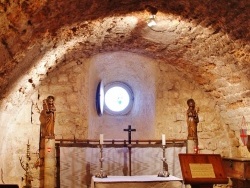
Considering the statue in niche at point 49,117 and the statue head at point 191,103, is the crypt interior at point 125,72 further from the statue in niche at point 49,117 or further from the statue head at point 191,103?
the statue head at point 191,103

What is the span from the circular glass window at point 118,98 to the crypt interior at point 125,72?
3.1 inches

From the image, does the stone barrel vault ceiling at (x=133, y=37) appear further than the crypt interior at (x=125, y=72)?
No

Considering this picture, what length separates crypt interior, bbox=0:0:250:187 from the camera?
3.57 metres

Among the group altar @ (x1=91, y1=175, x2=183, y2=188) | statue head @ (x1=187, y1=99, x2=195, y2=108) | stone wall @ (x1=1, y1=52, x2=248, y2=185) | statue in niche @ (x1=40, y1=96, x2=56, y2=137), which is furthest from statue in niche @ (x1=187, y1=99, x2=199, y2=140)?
statue in niche @ (x1=40, y1=96, x2=56, y2=137)

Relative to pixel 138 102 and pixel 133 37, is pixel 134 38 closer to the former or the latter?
pixel 133 37

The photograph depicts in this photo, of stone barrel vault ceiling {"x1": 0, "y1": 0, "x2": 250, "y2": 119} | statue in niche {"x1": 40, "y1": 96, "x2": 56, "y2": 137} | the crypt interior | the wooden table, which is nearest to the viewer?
stone barrel vault ceiling {"x1": 0, "y1": 0, "x2": 250, "y2": 119}

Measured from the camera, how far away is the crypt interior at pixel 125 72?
3.57 m

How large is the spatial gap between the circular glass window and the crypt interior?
8 centimetres

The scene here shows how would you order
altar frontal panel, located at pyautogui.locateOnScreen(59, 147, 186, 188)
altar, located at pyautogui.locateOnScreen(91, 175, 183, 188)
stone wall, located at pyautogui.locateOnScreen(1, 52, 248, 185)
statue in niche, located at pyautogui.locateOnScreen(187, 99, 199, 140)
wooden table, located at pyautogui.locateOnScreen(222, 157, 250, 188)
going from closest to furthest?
altar, located at pyautogui.locateOnScreen(91, 175, 183, 188) → wooden table, located at pyautogui.locateOnScreen(222, 157, 250, 188) → altar frontal panel, located at pyautogui.locateOnScreen(59, 147, 186, 188) → statue in niche, located at pyautogui.locateOnScreen(187, 99, 199, 140) → stone wall, located at pyautogui.locateOnScreen(1, 52, 248, 185)

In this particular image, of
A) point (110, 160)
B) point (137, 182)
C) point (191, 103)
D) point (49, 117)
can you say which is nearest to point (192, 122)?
point (191, 103)

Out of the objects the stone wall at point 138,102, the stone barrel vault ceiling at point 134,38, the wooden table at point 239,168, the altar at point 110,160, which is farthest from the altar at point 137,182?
the stone barrel vault ceiling at point 134,38

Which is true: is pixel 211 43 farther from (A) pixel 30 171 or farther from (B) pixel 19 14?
(A) pixel 30 171

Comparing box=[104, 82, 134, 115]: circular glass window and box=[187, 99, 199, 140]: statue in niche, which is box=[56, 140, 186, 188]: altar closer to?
box=[187, 99, 199, 140]: statue in niche

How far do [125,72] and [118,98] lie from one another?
416 millimetres
